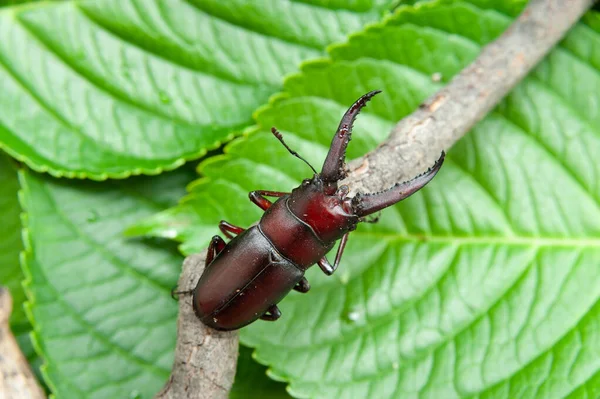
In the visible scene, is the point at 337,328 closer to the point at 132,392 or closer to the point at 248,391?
the point at 248,391

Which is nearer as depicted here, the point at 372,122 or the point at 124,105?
the point at 372,122

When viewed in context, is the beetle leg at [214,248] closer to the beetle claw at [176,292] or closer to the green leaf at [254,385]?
the beetle claw at [176,292]

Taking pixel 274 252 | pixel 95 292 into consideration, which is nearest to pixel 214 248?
pixel 274 252

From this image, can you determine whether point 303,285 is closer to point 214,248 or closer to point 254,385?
point 214,248

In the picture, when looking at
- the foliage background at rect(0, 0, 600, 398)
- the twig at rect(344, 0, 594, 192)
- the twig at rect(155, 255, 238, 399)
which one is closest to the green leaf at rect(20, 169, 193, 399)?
the foliage background at rect(0, 0, 600, 398)

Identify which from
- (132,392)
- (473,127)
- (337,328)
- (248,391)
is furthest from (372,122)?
(132,392)
